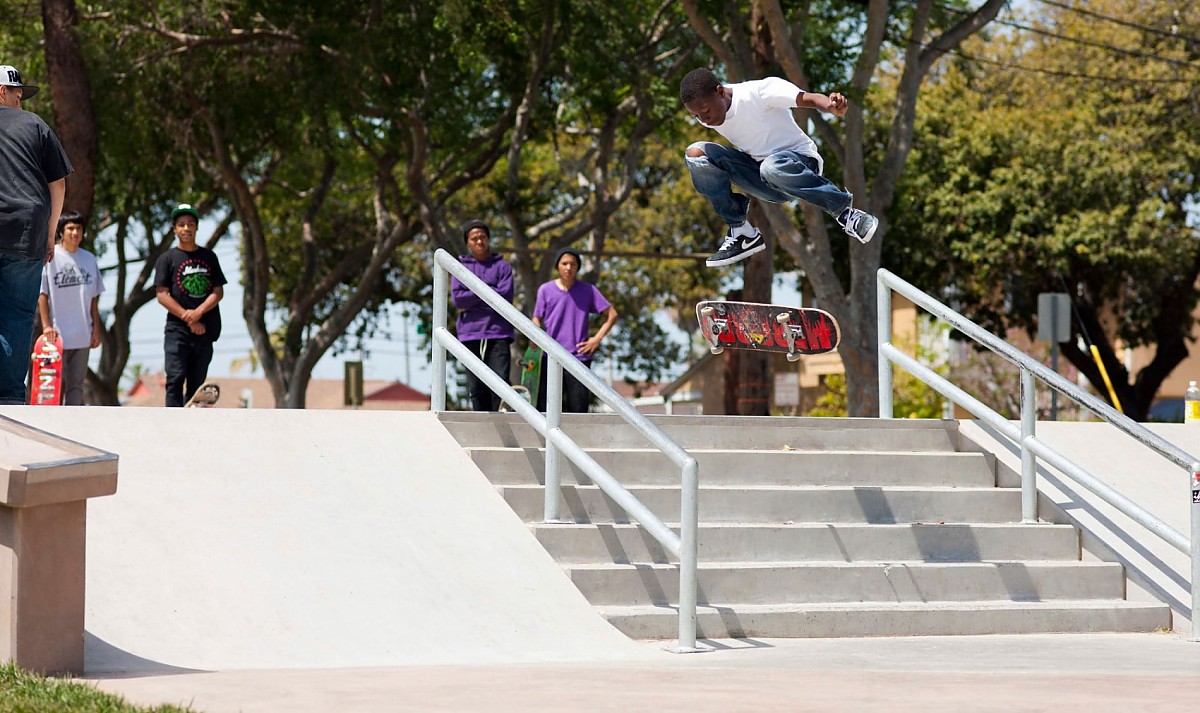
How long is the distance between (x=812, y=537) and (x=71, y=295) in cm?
534

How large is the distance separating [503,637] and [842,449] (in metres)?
3.25

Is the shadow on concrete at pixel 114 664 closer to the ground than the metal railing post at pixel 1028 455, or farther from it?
closer to the ground

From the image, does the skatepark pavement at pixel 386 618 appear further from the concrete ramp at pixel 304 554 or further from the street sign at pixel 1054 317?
the street sign at pixel 1054 317

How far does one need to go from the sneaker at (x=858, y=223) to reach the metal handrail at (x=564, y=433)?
2.10m

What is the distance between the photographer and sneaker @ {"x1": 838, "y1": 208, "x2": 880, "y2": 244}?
849 centimetres

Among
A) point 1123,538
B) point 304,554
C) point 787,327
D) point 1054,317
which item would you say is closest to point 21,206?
point 304,554

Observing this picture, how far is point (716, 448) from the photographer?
8367 millimetres

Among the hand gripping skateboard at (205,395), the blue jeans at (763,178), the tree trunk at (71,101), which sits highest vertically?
the tree trunk at (71,101)

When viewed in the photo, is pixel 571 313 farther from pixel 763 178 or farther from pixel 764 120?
pixel 764 120

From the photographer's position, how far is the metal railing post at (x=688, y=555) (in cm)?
612

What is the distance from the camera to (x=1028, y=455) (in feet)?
→ 26.9

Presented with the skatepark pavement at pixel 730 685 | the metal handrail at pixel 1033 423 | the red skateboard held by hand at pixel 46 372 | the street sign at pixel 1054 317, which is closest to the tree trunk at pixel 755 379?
the street sign at pixel 1054 317

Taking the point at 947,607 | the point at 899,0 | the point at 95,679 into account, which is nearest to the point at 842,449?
the point at 947,607

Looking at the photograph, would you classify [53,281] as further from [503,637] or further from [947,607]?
[947,607]
